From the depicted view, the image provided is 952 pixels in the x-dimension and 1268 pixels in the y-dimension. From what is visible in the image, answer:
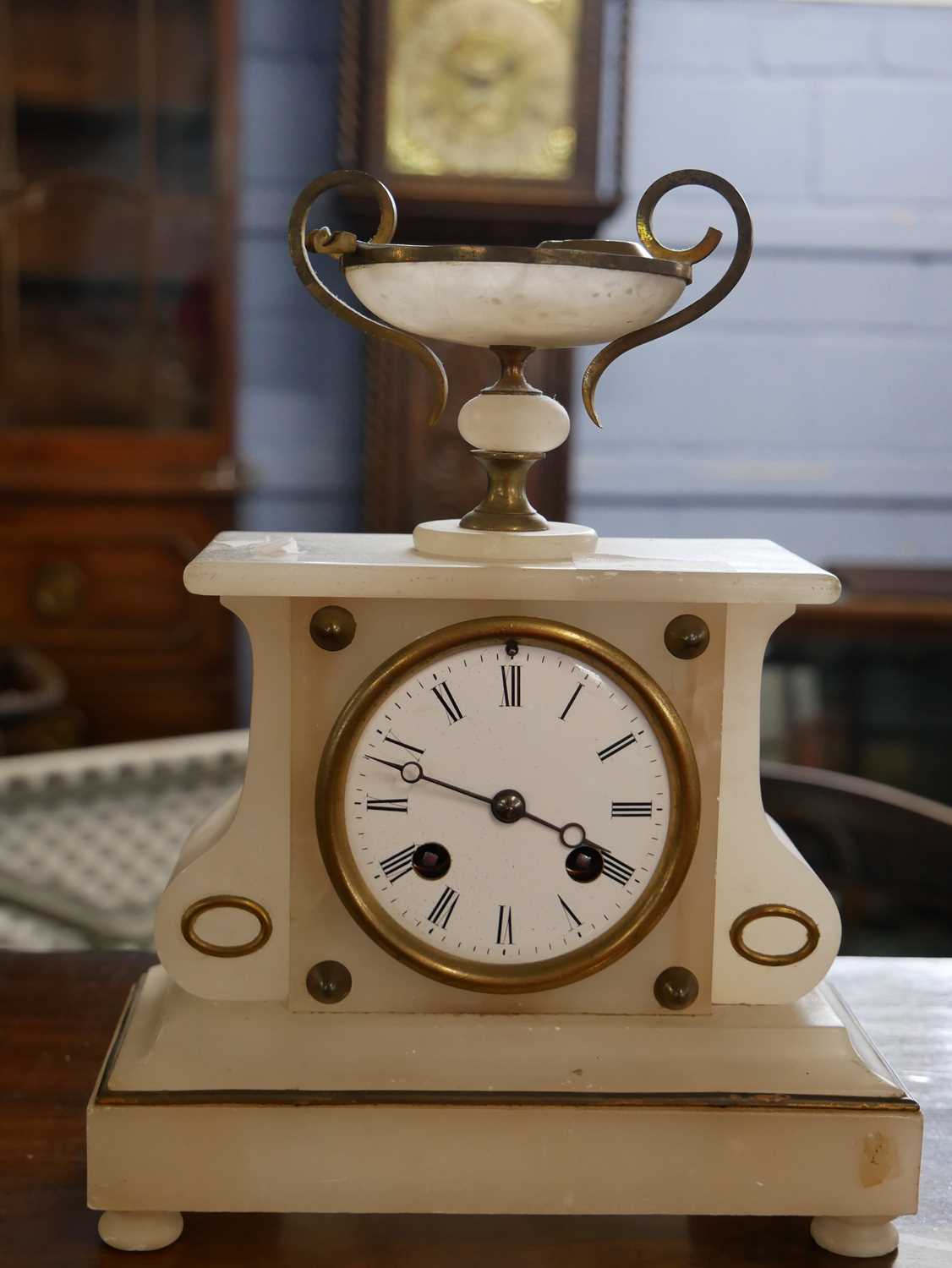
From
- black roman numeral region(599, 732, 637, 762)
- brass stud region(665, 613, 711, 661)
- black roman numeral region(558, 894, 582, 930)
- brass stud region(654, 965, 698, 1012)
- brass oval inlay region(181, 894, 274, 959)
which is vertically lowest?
brass stud region(654, 965, 698, 1012)

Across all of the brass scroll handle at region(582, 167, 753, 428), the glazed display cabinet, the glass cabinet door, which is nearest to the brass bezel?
the brass scroll handle at region(582, 167, 753, 428)

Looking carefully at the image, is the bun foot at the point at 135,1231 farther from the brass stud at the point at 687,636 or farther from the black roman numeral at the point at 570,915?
the brass stud at the point at 687,636

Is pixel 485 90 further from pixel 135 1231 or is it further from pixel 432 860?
pixel 135 1231

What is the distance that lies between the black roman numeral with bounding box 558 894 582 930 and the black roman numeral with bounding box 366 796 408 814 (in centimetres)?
10

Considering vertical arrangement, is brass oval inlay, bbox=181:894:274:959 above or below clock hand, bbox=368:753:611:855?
below

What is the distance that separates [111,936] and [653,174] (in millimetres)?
1975

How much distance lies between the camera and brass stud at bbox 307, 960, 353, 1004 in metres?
0.82

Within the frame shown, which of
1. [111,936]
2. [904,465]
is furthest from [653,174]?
[111,936]

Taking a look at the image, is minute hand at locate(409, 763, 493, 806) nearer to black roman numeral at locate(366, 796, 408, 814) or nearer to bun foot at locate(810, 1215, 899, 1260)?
black roman numeral at locate(366, 796, 408, 814)

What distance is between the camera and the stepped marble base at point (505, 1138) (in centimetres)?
77

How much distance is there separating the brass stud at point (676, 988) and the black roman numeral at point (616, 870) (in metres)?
0.06

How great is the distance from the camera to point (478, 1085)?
0.78m

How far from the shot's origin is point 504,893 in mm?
816

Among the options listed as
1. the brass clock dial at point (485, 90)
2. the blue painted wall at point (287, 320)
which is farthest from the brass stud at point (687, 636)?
the blue painted wall at point (287, 320)
